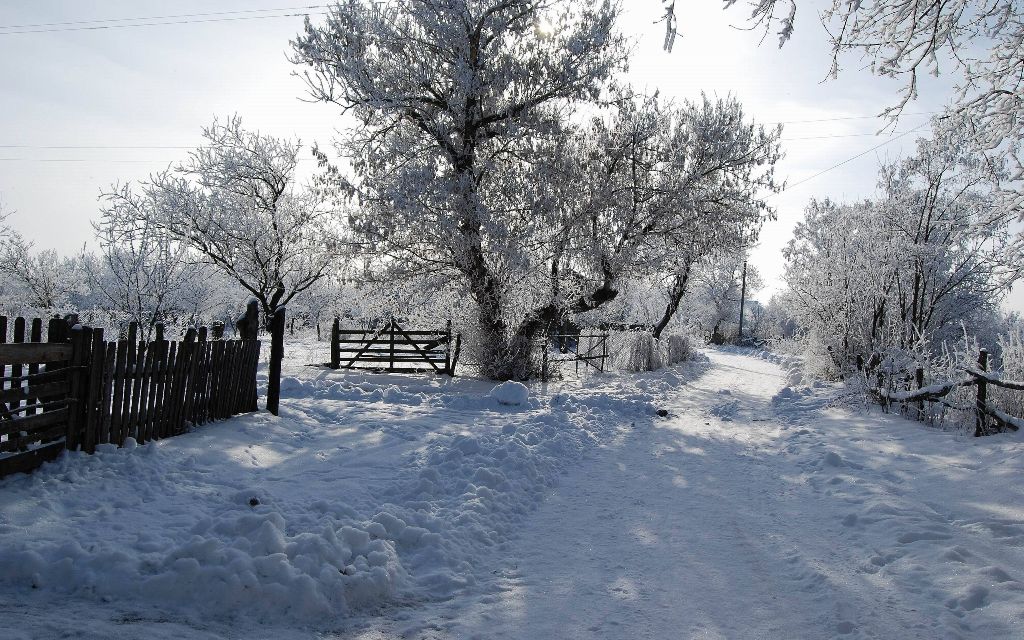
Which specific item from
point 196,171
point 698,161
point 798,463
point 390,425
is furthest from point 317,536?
point 196,171

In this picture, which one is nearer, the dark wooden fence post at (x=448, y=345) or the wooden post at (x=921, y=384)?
the wooden post at (x=921, y=384)

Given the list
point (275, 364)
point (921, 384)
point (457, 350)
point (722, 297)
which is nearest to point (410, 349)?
point (457, 350)

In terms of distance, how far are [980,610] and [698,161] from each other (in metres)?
17.4

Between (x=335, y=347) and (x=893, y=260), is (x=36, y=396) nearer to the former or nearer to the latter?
(x=335, y=347)

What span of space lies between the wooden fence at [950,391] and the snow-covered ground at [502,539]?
68cm

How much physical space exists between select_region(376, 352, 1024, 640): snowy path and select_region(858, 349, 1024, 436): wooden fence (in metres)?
1.75

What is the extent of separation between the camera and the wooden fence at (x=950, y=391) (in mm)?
9258

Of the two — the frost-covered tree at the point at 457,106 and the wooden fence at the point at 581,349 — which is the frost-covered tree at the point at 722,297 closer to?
the wooden fence at the point at 581,349

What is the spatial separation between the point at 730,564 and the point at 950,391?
8.45m

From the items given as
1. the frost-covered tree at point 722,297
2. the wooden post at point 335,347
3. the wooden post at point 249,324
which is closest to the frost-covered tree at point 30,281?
the wooden post at point 335,347

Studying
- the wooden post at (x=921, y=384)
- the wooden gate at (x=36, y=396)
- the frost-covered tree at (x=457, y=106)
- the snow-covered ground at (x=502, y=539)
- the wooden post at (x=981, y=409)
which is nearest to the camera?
the snow-covered ground at (x=502, y=539)

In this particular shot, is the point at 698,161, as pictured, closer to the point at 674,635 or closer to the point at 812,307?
the point at 812,307

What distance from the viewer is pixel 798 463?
8688 millimetres

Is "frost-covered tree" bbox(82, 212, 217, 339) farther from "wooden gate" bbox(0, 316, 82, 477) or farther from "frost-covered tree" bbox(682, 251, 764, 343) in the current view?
"frost-covered tree" bbox(682, 251, 764, 343)
